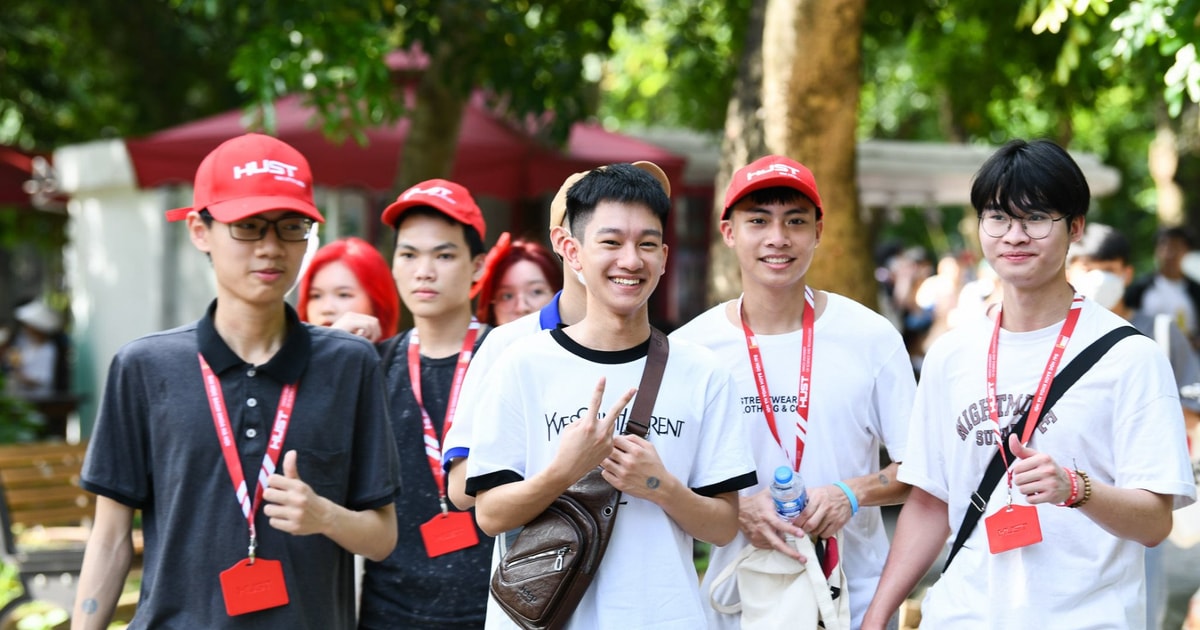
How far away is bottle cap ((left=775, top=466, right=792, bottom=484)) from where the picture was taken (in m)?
3.44

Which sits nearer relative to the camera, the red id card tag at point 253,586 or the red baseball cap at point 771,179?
the red id card tag at point 253,586

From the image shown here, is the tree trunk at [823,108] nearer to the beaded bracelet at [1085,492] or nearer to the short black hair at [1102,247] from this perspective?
the short black hair at [1102,247]

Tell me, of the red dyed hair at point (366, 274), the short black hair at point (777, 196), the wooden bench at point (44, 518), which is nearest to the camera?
the short black hair at point (777, 196)

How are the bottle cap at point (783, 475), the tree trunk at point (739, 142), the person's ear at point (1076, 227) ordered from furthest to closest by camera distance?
the tree trunk at point (739, 142) < the bottle cap at point (783, 475) < the person's ear at point (1076, 227)

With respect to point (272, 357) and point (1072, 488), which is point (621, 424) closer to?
point (272, 357)

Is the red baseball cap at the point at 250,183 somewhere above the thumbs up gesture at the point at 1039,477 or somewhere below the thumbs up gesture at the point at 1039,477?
above

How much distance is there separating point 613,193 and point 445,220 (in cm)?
127

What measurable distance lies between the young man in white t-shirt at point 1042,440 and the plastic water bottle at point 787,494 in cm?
32

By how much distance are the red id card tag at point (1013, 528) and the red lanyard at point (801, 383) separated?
62 cm

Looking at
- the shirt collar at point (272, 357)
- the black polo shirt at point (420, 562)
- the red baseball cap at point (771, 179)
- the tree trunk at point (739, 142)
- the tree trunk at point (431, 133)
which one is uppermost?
the tree trunk at point (431, 133)

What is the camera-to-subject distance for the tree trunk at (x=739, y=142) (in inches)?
289

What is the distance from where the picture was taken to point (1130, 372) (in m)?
3.06

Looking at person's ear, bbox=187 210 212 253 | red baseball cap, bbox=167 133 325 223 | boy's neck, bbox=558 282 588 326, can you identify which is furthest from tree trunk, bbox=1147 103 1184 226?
person's ear, bbox=187 210 212 253

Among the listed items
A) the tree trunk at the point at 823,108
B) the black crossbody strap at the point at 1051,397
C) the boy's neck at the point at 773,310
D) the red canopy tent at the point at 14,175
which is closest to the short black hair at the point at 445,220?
the boy's neck at the point at 773,310
